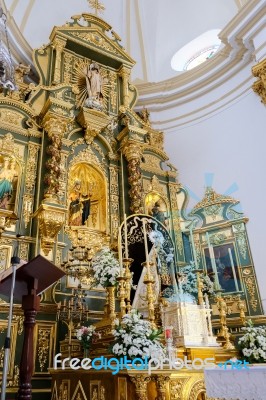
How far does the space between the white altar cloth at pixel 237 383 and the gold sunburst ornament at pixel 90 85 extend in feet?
28.2

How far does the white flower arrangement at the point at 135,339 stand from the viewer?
189 inches

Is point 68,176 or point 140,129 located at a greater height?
point 140,129

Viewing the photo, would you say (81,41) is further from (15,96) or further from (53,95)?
(15,96)

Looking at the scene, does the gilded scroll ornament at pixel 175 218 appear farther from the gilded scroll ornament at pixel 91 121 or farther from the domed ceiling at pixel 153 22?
the domed ceiling at pixel 153 22

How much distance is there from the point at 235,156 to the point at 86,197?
15.6 feet

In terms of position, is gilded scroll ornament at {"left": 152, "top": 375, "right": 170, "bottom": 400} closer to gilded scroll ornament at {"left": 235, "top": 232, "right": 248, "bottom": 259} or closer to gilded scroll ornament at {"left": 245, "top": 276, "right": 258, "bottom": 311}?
gilded scroll ornament at {"left": 245, "top": 276, "right": 258, "bottom": 311}

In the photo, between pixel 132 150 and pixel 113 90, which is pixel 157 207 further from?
pixel 113 90

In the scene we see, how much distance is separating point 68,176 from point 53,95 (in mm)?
2583

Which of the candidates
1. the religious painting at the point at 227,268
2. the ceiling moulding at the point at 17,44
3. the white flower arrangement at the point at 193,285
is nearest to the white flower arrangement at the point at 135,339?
the white flower arrangement at the point at 193,285

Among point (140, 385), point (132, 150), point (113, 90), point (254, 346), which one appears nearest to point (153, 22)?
point (113, 90)

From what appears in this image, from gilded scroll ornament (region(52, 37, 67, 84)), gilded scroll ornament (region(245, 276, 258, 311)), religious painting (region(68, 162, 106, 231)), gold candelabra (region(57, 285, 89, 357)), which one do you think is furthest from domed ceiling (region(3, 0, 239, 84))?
gold candelabra (region(57, 285, 89, 357))

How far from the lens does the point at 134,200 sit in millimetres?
10055

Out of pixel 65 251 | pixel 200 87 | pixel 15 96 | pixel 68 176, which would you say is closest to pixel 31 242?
pixel 65 251

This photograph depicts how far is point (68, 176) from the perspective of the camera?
379 inches
